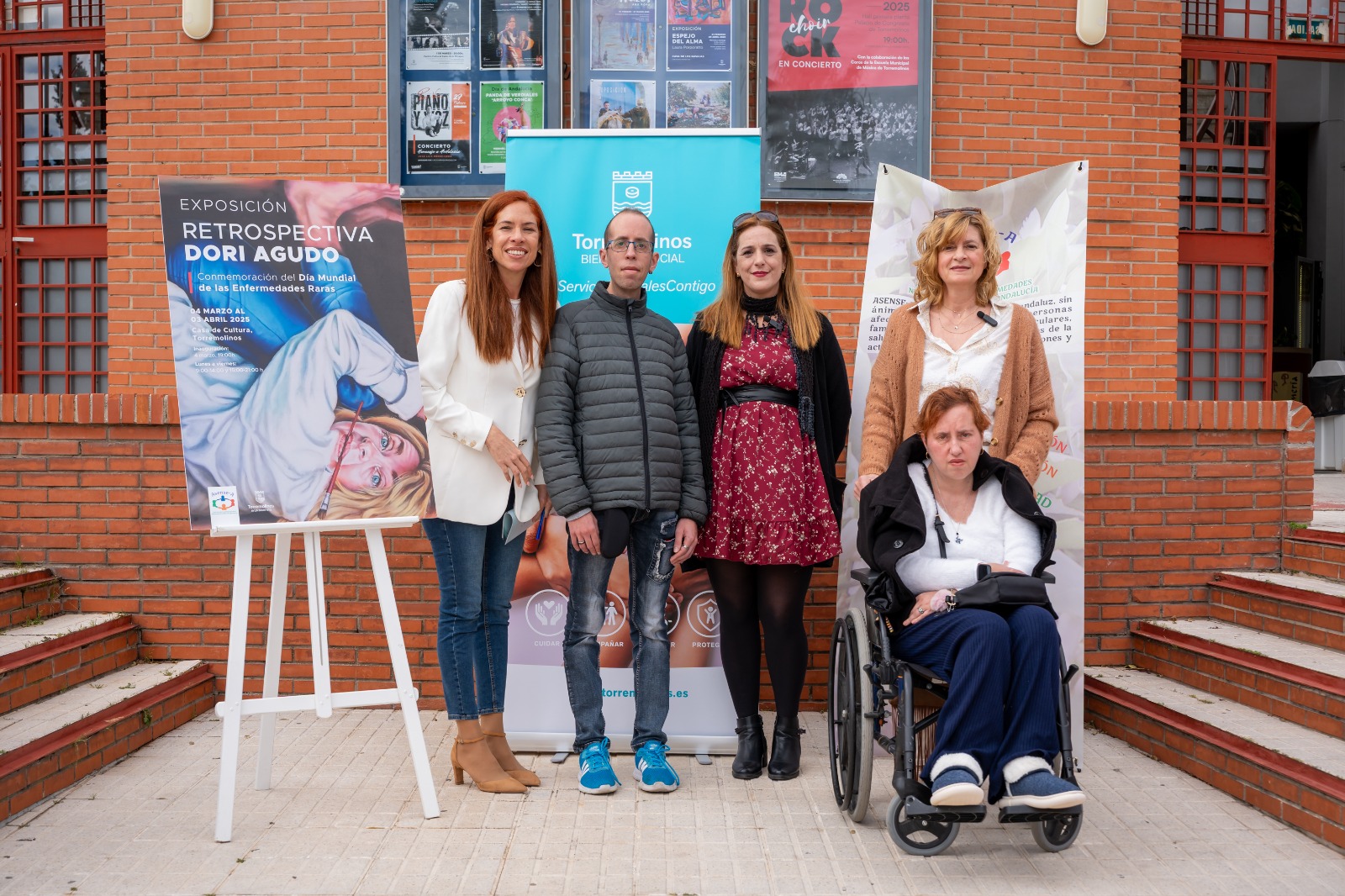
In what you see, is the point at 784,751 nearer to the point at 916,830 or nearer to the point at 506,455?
the point at 916,830

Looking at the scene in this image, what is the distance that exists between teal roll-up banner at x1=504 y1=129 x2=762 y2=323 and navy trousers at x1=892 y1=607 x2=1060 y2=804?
66.4 inches

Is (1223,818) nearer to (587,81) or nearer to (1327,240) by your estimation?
(587,81)

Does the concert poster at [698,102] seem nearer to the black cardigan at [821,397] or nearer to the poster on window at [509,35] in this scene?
the poster on window at [509,35]

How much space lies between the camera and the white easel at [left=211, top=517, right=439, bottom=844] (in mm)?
2873

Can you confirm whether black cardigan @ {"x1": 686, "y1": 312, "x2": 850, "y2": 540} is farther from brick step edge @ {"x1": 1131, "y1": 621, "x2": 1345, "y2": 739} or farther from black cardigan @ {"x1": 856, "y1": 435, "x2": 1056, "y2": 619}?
brick step edge @ {"x1": 1131, "y1": 621, "x2": 1345, "y2": 739}

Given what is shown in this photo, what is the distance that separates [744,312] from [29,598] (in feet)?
9.87

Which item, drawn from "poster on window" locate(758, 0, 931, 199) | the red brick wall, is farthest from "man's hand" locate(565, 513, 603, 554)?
"poster on window" locate(758, 0, 931, 199)

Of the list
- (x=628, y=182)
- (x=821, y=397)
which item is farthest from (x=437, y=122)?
(x=821, y=397)

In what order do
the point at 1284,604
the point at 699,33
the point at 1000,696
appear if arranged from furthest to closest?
the point at 699,33 < the point at 1284,604 < the point at 1000,696

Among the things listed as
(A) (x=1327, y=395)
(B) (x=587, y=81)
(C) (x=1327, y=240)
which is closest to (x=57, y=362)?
(B) (x=587, y=81)

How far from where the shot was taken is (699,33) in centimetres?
494

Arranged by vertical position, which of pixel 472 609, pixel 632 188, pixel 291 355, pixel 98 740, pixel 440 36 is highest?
pixel 440 36

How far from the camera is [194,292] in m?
2.95

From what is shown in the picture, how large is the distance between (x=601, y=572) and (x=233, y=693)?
114 cm
